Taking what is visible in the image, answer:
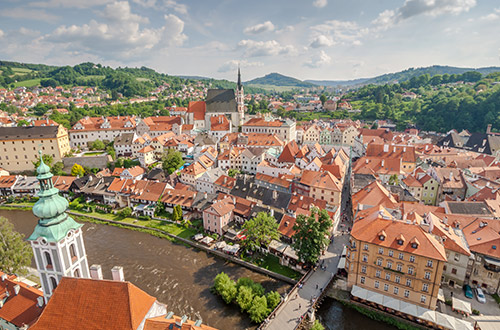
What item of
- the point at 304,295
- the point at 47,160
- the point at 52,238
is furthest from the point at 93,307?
the point at 47,160

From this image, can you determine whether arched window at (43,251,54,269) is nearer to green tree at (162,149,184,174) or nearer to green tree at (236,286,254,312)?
green tree at (236,286,254,312)

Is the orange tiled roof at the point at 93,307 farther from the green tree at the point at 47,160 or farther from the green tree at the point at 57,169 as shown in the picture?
the green tree at the point at 47,160

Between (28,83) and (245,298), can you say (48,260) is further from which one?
(28,83)

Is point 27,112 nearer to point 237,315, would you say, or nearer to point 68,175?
point 68,175

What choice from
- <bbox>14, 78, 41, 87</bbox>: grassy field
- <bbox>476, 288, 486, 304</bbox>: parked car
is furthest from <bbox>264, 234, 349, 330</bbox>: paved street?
<bbox>14, 78, 41, 87</bbox>: grassy field

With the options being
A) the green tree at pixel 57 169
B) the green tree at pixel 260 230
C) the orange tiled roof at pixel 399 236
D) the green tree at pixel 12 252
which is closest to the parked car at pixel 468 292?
Result: the orange tiled roof at pixel 399 236

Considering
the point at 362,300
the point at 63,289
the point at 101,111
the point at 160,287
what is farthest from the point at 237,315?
the point at 101,111
